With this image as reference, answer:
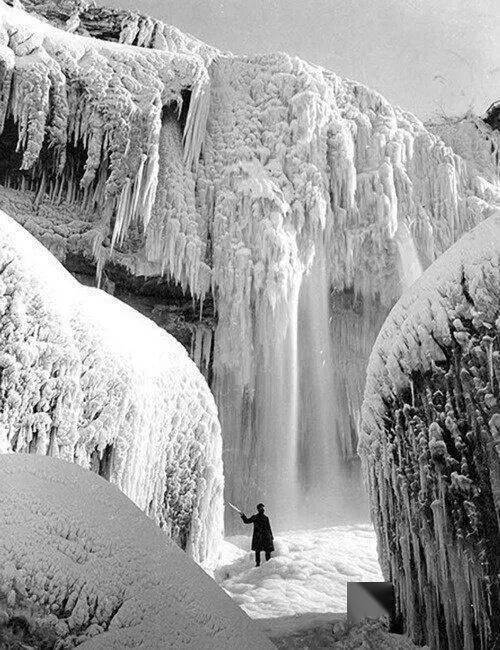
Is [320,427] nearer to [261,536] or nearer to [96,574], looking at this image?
[261,536]

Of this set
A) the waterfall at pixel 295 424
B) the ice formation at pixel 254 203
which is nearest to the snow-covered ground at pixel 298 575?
the waterfall at pixel 295 424

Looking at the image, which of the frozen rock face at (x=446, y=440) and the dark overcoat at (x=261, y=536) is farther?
the dark overcoat at (x=261, y=536)

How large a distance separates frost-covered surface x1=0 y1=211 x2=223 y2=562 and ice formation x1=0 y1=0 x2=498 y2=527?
4.65 m

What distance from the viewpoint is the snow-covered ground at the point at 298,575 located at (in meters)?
5.28

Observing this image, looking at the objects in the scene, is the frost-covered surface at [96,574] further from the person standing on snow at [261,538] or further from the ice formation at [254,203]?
the ice formation at [254,203]

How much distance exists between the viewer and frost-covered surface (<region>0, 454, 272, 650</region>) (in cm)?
197

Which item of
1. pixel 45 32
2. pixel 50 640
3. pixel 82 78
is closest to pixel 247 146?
pixel 82 78

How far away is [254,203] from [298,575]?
7154mm

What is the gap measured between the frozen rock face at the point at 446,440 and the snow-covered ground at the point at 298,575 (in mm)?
1881

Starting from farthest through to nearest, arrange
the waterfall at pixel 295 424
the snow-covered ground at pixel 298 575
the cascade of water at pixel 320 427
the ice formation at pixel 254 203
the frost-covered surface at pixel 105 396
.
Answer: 1. the cascade of water at pixel 320 427
2. the waterfall at pixel 295 424
3. the ice formation at pixel 254 203
4. the snow-covered ground at pixel 298 575
5. the frost-covered surface at pixel 105 396

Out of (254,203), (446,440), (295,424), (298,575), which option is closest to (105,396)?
(298,575)

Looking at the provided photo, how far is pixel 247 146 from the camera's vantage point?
1184 cm

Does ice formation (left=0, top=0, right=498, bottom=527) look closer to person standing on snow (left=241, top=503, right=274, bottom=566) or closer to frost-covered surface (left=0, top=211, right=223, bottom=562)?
frost-covered surface (left=0, top=211, right=223, bottom=562)

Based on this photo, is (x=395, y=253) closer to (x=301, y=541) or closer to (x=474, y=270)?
(x=301, y=541)
